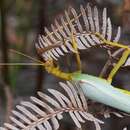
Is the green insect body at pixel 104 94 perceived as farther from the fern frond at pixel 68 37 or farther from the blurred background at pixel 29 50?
the blurred background at pixel 29 50

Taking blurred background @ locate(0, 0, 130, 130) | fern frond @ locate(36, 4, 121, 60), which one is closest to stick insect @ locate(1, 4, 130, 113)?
fern frond @ locate(36, 4, 121, 60)

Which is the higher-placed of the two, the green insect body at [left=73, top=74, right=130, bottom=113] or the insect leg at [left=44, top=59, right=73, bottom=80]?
the insect leg at [left=44, top=59, right=73, bottom=80]

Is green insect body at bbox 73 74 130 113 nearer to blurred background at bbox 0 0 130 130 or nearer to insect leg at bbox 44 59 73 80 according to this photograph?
insect leg at bbox 44 59 73 80

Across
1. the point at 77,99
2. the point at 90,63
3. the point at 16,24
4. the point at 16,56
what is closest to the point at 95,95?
the point at 77,99

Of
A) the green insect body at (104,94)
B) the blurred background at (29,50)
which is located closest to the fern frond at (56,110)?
the green insect body at (104,94)

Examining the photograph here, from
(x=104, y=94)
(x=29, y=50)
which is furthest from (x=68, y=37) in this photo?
(x=29, y=50)

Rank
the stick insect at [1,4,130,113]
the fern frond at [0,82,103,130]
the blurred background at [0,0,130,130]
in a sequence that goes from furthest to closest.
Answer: the blurred background at [0,0,130,130] < the stick insect at [1,4,130,113] < the fern frond at [0,82,103,130]

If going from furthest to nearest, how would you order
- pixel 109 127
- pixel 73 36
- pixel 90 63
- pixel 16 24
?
pixel 16 24, pixel 90 63, pixel 109 127, pixel 73 36

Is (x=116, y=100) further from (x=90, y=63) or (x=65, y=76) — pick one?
(x=90, y=63)
